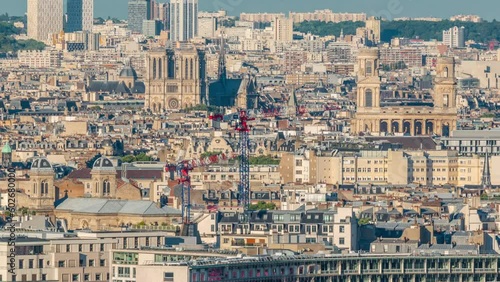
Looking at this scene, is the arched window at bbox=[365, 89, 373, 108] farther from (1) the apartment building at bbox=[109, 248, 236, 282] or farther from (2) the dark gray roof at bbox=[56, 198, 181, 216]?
(1) the apartment building at bbox=[109, 248, 236, 282]

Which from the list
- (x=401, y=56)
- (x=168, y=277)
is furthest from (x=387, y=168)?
(x=401, y=56)

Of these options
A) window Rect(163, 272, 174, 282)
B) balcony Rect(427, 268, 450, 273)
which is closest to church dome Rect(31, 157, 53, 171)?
balcony Rect(427, 268, 450, 273)

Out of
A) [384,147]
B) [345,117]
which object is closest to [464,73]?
[345,117]

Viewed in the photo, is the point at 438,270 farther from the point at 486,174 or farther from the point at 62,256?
the point at 486,174

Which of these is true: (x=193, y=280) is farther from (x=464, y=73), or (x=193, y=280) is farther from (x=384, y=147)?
(x=464, y=73)

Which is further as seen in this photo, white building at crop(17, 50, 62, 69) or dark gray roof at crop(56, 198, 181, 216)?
white building at crop(17, 50, 62, 69)

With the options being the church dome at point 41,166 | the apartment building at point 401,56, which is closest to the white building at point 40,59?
the apartment building at point 401,56
